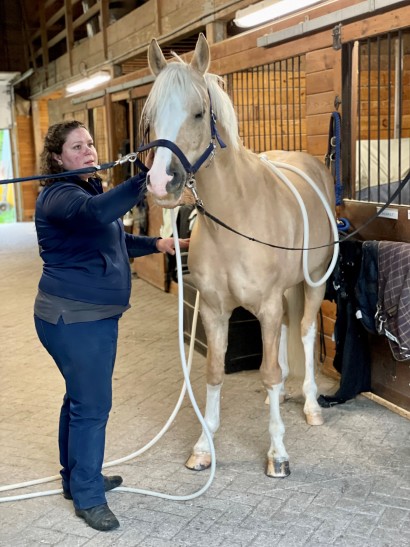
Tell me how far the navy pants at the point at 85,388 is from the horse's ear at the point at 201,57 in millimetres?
981

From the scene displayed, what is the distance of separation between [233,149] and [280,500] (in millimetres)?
1450

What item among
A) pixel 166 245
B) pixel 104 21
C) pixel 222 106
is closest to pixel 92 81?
pixel 104 21

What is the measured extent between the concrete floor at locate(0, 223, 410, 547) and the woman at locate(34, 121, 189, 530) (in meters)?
0.23

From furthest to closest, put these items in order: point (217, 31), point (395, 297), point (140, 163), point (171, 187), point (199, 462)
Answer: point (217, 31)
point (395, 297)
point (199, 462)
point (140, 163)
point (171, 187)

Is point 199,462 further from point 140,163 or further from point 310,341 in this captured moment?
point 140,163

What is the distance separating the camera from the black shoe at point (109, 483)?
2573 millimetres

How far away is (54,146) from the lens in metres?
2.24

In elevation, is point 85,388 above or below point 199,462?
above

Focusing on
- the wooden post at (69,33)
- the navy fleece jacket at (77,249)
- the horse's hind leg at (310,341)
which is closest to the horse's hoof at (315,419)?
the horse's hind leg at (310,341)

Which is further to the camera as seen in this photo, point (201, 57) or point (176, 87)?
point (201, 57)

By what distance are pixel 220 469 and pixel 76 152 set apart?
154 centimetres

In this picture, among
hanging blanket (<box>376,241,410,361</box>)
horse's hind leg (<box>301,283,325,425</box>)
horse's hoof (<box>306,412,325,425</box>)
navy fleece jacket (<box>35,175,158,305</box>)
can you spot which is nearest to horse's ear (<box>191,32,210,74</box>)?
navy fleece jacket (<box>35,175,158,305</box>)

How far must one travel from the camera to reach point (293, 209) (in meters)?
2.90

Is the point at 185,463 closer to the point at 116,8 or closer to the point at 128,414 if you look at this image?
the point at 128,414
